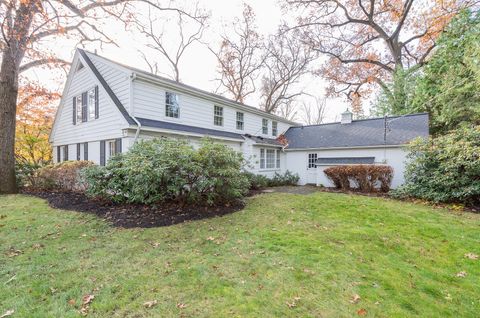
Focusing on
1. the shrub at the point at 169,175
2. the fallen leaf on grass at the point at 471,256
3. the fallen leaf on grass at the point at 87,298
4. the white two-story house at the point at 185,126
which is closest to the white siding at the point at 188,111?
the white two-story house at the point at 185,126

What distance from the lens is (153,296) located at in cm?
301

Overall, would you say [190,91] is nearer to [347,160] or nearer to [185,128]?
[185,128]

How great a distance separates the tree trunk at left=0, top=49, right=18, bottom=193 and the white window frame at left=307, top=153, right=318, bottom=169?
15791 millimetres

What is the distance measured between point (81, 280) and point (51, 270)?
27.7 inches

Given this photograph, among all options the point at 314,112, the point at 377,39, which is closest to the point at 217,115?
the point at 377,39

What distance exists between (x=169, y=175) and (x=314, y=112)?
122 ft

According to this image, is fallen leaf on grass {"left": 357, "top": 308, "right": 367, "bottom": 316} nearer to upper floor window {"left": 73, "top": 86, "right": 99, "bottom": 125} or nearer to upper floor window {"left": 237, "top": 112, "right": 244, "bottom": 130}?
upper floor window {"left": 73, "top": 86, "right": 99, "bottom": 125}

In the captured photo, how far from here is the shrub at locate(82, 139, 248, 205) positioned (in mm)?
6598

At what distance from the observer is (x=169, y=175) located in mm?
6656

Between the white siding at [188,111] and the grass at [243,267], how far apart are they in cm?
545

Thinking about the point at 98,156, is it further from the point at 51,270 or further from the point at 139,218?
the point at 51,270

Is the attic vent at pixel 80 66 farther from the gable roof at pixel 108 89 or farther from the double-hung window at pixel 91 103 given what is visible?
the double-hung window at pixel 91 103

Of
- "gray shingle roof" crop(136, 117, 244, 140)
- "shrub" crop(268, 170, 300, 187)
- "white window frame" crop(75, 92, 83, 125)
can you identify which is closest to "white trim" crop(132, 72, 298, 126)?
"gray shingle roof" crop(136, 117, 244, 140)

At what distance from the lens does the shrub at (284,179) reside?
14.2 metres
